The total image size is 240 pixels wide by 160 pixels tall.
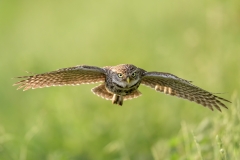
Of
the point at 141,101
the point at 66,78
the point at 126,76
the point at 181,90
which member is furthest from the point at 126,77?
the point at 141,101

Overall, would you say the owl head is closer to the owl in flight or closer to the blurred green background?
the owl in flight

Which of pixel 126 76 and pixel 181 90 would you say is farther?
pixel 181 90

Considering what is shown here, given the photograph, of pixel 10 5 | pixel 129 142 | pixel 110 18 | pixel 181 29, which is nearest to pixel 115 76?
pixel 129 142

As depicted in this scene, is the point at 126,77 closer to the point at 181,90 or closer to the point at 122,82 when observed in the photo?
the point at 122,82

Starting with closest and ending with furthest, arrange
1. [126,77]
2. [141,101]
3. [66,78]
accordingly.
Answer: [126,77]
[66,78]
[141,101]

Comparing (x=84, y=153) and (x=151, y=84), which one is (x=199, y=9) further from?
(x=151, y=84)
